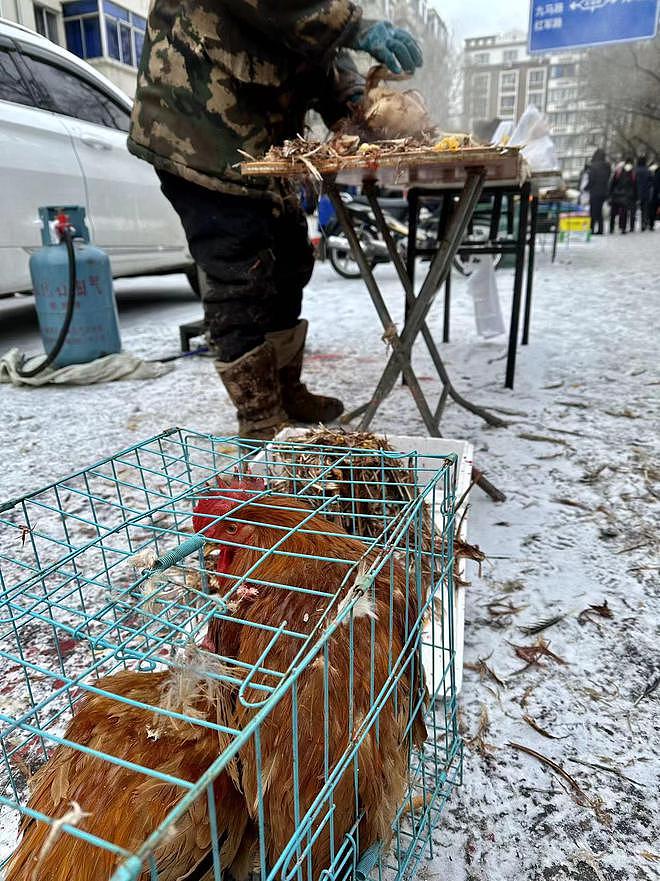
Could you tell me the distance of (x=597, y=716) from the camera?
137 centimetres

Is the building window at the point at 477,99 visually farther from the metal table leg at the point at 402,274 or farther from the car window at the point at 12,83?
Result: the metal table leg at the point at 402,274

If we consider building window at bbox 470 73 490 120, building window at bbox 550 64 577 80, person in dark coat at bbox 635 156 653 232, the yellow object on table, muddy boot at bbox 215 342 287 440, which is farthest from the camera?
building window at bbox 470 73 490 120

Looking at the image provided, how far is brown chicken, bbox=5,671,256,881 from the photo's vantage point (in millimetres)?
821

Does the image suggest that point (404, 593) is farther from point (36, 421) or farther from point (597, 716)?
point (36, 421)

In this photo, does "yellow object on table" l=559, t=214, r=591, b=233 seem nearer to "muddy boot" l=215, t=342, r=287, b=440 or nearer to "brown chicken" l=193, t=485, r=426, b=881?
"muddy boot" l=215, t=342, r=287, b=440

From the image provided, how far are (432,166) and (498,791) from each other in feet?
5.87

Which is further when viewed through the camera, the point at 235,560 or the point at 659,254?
the point at 659,254

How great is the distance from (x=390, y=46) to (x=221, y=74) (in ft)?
2.13

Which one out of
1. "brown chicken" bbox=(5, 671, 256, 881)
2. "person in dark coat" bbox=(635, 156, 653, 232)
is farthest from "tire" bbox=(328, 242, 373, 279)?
"person in dark coat" bbox=(635, 156, 653, 232)

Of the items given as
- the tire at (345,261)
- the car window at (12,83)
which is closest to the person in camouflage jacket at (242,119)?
the car window at (12,83)

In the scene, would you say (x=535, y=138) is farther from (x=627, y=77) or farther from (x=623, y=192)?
(x=627, y=77)

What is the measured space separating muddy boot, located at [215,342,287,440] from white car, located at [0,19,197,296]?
263 cm

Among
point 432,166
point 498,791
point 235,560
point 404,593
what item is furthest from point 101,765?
point 432,166

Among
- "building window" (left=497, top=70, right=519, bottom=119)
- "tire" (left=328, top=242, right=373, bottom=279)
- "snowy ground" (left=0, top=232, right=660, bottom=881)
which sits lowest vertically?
"snowy ground" (left=0, top=232, right=660, bottom=881)
